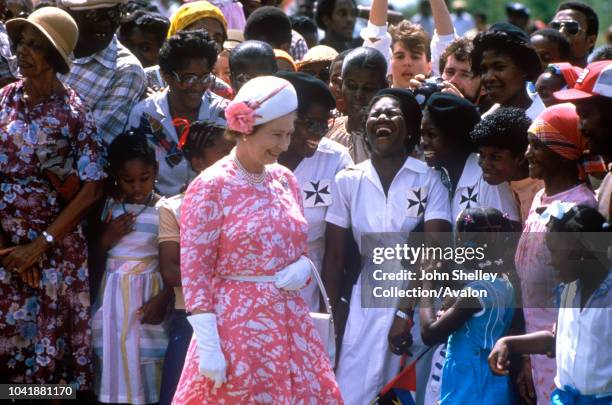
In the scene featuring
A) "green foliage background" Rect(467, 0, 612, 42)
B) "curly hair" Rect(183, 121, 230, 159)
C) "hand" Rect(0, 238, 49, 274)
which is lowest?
"green foliage background" Rect(467, 0, 612, 42)

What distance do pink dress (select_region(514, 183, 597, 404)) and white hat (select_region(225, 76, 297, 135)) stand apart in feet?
4.58

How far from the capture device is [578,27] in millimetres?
9391

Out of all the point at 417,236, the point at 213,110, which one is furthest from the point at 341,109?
the point at 417,236

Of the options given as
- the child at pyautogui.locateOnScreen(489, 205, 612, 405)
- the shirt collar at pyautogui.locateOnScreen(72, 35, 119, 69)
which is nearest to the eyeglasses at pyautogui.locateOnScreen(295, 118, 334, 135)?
the shirt collar at pyautogui.locateOnScreen(72, 35, 119, 69)

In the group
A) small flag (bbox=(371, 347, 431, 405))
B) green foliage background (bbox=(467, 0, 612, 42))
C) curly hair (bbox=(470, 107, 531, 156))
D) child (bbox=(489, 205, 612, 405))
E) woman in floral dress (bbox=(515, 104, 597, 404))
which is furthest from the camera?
green foliage background (bbox=(467, 0, 612, 42))

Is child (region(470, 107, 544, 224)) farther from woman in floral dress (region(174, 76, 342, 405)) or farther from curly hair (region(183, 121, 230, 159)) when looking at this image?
curly hair (region(183, 121, 230, 159))

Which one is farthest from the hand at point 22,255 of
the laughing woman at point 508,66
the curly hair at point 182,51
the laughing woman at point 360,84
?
the laughing woman at point 508,66

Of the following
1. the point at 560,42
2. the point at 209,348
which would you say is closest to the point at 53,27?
the point at 209,348

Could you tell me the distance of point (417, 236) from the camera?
6875 mm

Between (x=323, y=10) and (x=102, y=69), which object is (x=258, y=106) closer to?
(x=102, y=69)

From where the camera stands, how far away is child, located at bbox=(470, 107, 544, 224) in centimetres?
658

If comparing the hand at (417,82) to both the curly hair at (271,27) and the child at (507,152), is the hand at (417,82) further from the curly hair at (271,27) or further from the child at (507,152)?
the curly hair at (271,27)

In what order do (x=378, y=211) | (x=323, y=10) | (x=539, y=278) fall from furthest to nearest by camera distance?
(x=323, y=10) < (x=378, y=211) < (x=539, y=278)

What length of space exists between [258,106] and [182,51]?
1.86 meters
